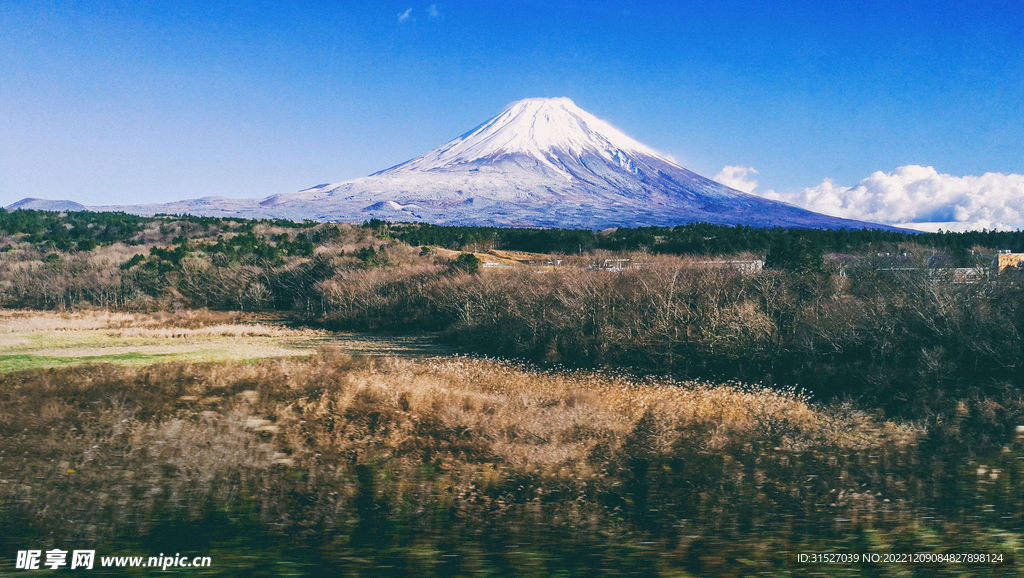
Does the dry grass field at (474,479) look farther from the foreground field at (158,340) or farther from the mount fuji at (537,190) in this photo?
→ the mount fuji at (537,190)

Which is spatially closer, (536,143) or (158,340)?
(158,340)

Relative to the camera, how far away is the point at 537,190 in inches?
5728

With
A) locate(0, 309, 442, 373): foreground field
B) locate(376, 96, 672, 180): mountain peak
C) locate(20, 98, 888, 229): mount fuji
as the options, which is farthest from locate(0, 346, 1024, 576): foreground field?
locate(376, 96, 672, 180): mountain peak

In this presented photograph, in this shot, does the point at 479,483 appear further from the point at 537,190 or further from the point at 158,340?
the point at 537,190

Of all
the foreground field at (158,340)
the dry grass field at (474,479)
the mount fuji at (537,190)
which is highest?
the mount fuji at (537,190)

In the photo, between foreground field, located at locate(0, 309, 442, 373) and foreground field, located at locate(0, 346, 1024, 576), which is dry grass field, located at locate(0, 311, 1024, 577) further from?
foreground field, located at locate(0, 309, 442, 373)

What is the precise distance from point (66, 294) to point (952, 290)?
60886mm

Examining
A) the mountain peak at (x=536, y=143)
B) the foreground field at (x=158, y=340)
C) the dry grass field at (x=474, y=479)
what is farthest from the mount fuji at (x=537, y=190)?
the dry grass field at (x=474, y=479)

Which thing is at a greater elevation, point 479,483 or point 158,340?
point 479,483

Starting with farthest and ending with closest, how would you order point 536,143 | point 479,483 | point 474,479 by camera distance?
1. point 536,143
2. point 474,479
3. point 479,483

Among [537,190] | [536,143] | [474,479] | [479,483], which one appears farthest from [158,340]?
[536,143]

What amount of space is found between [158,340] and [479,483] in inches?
1139

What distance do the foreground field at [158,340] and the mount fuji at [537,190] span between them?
87.0 metres

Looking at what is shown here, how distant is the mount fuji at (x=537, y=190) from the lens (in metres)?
130
